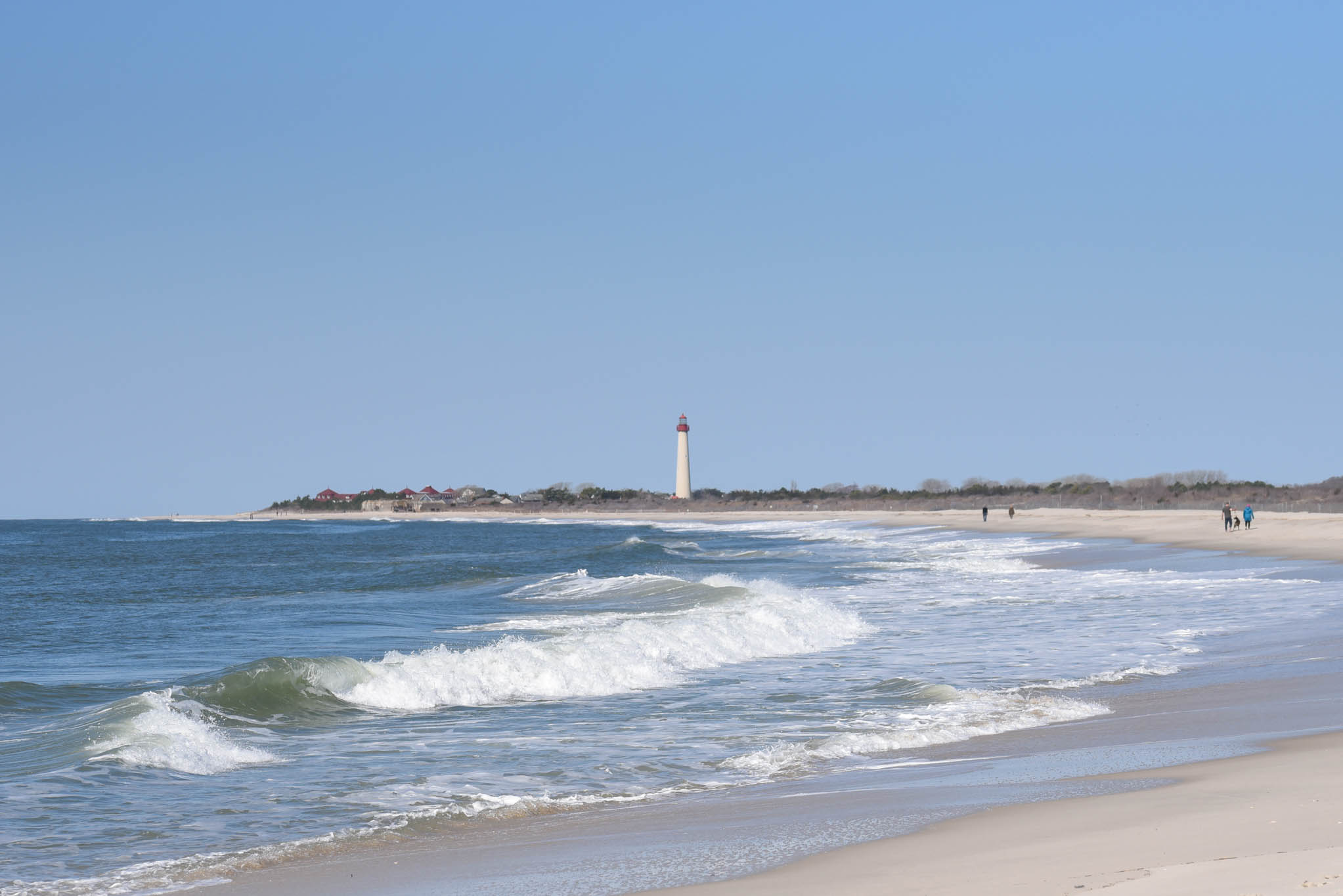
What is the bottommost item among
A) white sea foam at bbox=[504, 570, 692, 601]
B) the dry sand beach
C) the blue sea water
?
white sea foam at bbox=[504, 570, 692, 601]

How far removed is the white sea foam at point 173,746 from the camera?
970 cm

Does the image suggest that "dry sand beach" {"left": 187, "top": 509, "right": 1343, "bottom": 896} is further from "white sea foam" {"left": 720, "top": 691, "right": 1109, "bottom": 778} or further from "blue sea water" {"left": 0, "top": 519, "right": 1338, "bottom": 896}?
"white sea foam" {"left": 720, "top": 691, "right": 1109, "bottom": 778}

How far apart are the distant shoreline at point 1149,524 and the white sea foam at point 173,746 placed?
28.3 metres

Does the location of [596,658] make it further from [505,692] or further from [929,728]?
[929,728]

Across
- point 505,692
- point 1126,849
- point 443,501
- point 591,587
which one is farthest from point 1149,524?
point 443,501

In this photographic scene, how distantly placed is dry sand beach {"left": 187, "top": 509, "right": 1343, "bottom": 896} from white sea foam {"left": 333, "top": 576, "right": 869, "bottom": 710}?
22.0 feet

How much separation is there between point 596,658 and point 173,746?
5863mm

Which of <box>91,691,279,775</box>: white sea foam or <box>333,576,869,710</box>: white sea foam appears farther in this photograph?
<box>333,576,869,710</box>: white sea foam

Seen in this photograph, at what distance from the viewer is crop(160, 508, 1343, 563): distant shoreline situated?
37.5 meters

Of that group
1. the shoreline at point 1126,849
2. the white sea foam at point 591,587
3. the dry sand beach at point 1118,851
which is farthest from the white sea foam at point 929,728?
the white sea foam at point 591,587

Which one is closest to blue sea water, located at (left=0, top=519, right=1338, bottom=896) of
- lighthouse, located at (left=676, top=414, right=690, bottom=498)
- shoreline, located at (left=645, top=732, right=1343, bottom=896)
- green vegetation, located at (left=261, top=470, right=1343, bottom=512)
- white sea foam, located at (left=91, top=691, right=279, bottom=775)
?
white sea foam, located at (left=91, top=691, right=279, bottom=775)

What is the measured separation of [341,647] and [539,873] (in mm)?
13041

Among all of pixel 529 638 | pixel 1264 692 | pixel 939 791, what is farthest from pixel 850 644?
pixel 939 791

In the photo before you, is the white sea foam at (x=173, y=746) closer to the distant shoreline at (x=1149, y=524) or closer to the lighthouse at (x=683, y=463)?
the distant shoreline at (x=1149, y=524)
